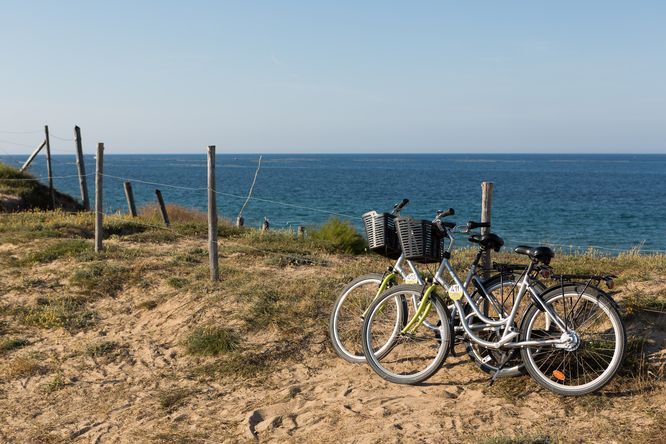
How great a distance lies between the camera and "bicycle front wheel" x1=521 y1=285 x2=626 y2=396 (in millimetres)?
5289

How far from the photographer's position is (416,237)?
5.93m

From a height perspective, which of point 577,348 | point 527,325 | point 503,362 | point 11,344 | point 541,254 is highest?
point 541,254

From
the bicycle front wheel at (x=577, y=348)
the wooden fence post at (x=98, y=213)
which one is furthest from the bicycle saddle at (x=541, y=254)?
the wooden fence post at (x=98, y=213)

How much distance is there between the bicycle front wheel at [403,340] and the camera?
232 inches

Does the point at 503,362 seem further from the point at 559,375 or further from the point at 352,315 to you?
the point at 352,315

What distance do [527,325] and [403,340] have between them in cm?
123

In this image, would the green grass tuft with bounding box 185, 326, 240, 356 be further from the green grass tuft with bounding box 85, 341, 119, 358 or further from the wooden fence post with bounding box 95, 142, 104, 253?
the wooden fence post with bounding box 95, 142, 104, 253

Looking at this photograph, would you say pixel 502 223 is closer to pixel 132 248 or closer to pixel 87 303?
pixel 132 248

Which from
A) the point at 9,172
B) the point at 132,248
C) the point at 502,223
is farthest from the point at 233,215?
the point at 132,248

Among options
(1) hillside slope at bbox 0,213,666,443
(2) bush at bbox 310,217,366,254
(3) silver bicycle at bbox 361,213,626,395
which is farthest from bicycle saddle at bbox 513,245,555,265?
(2) bush at bbox 310,217,366,254

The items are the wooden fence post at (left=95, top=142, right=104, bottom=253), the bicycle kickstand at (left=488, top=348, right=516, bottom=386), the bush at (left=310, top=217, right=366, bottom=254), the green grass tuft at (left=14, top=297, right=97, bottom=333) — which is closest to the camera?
the bicycle kickstand at (left=488, top=348, right=516, bottom=386)

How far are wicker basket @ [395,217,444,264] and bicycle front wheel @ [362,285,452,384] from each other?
32 cm

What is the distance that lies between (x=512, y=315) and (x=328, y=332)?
8.16 ft

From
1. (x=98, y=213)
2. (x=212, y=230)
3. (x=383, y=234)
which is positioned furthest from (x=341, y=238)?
(x=383, y=234)
